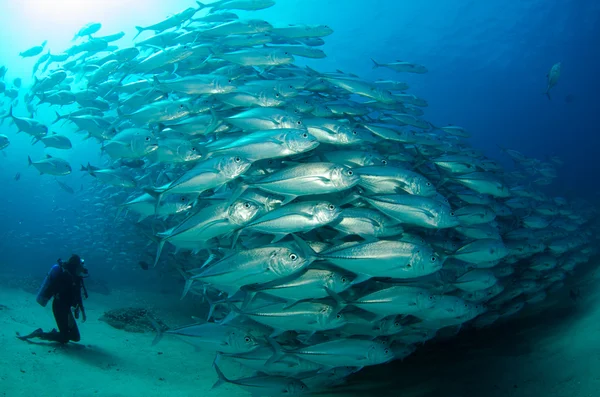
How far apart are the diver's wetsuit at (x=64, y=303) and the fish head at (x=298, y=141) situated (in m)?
5.32

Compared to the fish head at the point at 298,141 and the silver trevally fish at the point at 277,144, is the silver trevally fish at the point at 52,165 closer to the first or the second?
the silver trevally fish at the point at 277,144

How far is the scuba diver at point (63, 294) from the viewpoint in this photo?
19.8 feet

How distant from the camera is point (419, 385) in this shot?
16.5 feet

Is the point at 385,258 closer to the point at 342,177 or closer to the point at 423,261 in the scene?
the point at 423,261

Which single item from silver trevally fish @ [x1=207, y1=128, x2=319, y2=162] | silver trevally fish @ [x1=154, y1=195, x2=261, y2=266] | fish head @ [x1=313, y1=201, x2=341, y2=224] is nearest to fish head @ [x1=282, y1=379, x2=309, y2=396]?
silver trevally fish @ [x1=154, y1=195, x2=261, y2=266]

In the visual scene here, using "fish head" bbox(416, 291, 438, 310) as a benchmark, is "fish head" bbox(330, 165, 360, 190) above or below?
above

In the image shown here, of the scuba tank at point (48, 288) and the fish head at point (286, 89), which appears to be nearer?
the fish head at point (286, 89)

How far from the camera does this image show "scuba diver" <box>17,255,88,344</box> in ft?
19.8

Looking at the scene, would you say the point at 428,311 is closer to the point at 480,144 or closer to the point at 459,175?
the point at 459,175

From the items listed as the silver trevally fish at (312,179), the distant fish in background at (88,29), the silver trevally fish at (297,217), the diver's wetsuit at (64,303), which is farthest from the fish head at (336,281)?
the distant fish in background at (88,29)

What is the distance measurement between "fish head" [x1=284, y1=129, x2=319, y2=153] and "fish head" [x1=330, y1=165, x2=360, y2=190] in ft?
1.36

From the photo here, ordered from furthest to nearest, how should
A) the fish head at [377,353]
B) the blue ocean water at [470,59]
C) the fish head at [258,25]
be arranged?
the blue ocean water at [470,59] → the fish head at [258,25] → the fish head at [377,353]

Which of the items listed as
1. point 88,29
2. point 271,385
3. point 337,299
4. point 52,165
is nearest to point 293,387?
point 271,385

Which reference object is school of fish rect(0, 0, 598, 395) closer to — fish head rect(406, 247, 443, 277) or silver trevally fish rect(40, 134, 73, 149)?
fish head rect(406, 247, 443, 277)
